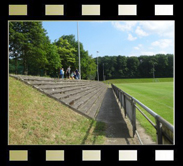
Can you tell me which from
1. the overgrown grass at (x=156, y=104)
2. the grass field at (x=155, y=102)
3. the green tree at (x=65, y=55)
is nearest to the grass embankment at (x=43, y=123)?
the overgrown grass at (x=156, y=104)

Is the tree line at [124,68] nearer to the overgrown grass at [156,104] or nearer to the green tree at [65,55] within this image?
the green tree at [65,55]

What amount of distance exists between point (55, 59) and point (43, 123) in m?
32.4

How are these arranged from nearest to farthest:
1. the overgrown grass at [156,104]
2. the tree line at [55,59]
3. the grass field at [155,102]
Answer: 1. the overgrown grass at [156,104]
2. the grass field at [155,102]
3. the tree line at [55,59]

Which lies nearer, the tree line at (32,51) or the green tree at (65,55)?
the tree line at (32,51)

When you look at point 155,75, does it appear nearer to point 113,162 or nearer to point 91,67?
point 91,67

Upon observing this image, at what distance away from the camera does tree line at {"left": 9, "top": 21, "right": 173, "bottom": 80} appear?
862 inches

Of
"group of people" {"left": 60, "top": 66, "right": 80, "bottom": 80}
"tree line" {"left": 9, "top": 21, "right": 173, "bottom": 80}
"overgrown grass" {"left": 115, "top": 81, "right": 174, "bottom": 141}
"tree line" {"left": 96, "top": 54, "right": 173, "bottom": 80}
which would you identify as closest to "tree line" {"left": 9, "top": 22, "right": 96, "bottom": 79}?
"tree line" {"left": 9, "top": 21, "right": 173, "bottom": 80}

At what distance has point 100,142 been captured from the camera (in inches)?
189

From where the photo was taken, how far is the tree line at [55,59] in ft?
Answer: 71.9

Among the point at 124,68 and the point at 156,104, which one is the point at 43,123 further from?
the point at 124,68

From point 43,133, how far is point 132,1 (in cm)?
351

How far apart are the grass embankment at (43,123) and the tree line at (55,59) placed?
249cm

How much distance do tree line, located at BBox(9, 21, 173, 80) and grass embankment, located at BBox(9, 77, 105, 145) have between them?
2491 mm
